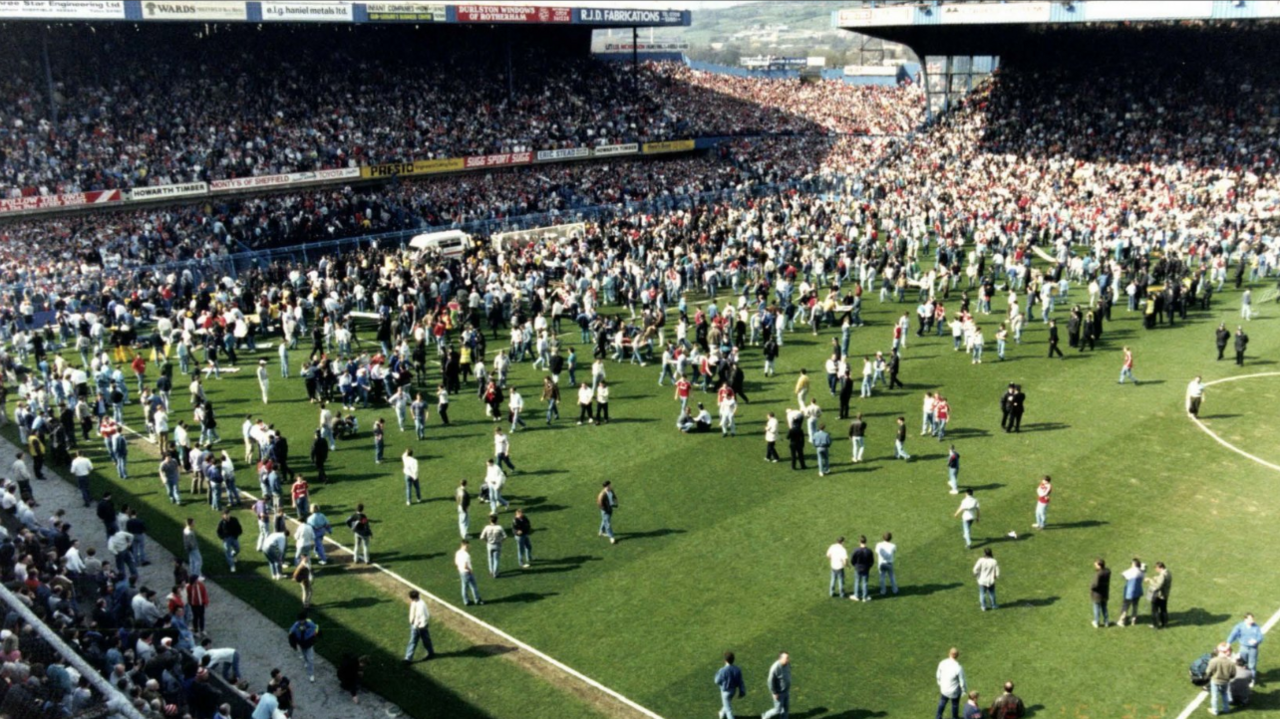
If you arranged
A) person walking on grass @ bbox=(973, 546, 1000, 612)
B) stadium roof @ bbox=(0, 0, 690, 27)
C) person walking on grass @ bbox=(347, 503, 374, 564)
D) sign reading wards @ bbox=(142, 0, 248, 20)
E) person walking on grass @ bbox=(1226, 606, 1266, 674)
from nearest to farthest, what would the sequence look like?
person walking on grass @ bbox=(1226, 606, 1266, 674) < person walking on grass @ bbox=(973, 546, 1000, 612) < person walking on grass @ bbox=(347, 503, 374, 564) < stadium roof @ bbox=(0, 0, 690, 27) < sign reading wards @ bbox=(142, 0, 248, 20)

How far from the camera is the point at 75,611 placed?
18.5 m

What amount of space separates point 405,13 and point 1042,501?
46.1 meters

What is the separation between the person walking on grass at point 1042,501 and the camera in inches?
863

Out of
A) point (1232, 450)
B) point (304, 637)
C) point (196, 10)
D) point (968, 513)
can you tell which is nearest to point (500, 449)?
point (304, 637)

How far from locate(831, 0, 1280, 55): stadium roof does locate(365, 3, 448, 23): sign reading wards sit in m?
22.1

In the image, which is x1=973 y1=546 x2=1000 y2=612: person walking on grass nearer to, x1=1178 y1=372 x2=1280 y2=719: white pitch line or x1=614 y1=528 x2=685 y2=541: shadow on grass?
x1=1178 y1=372 x2=1280 y2=719: white pitch line

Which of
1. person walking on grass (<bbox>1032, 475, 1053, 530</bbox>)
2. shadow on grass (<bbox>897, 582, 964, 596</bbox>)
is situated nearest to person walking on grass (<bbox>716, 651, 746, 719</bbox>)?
shadow on grass (<bbox>897, 582, 964, 596</bbox>)

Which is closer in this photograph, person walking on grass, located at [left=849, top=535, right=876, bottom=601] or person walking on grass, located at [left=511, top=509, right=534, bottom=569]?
person walking on grass, located at [left=849, top=535, right=876, bottom=601]

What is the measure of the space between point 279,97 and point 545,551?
139 ft

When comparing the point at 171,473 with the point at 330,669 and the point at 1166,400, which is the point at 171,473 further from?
the point at 1166,400

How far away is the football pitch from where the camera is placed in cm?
1755

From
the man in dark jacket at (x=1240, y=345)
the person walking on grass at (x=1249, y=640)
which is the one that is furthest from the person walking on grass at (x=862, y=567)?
the man in dark jacket at (x=1240, y=345)

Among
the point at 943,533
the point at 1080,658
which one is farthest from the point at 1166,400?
the point at 1080,658

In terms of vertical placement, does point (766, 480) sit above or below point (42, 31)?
below
